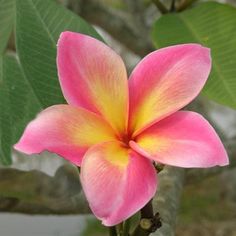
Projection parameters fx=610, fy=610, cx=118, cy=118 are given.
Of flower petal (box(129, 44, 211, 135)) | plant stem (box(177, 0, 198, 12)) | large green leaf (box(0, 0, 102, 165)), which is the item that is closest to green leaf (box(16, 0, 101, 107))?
large green leaf (box(0, 0, 102, 165))

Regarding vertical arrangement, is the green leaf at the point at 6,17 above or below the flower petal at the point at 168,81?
below

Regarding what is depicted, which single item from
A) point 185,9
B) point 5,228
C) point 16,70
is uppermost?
point 16,70

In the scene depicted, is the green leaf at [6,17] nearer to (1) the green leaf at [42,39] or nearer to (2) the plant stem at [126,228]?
(1) the green leaf at [42,39]

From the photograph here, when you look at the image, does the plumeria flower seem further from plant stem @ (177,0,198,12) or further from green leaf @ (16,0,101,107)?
plant stem @ (177,0,198,12)

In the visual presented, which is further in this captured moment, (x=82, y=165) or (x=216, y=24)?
(x=216, y=24)

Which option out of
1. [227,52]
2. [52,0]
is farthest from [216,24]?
[52,0]

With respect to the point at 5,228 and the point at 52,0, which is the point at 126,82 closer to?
the point at 52,0

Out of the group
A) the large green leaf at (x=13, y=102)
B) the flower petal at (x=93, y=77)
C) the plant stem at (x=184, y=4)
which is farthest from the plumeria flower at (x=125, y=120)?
the plant stem at (x=184, y=4)
